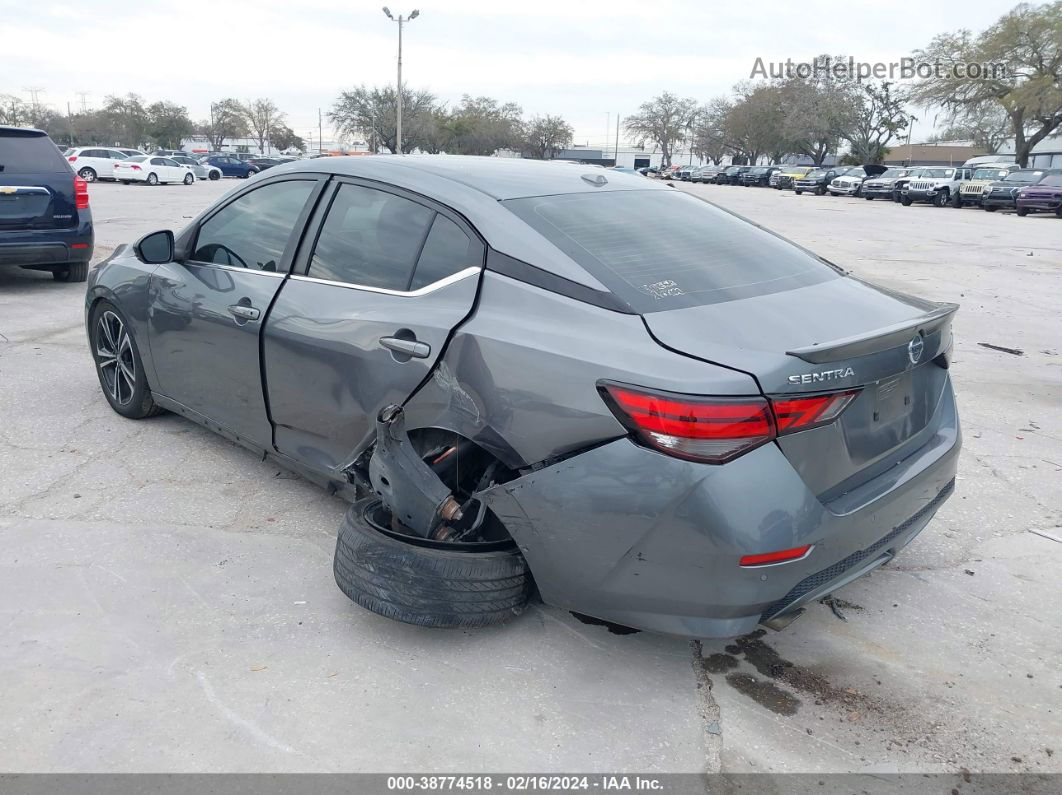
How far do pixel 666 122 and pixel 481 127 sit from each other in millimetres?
27830

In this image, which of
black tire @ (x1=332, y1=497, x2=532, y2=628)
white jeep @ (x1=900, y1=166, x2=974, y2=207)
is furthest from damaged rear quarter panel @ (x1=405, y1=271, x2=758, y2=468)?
white jeep @ (x1=900, y1=166, x2=974, y2=207)

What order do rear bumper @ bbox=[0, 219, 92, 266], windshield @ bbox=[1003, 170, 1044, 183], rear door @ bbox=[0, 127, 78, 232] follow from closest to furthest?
rear door @ bbox=[0, 127, 78, 232] < rear bumper @ bbox=[0, 219, 92, 266] < windshield @ bbox=[1003, 170, 1044, 183]

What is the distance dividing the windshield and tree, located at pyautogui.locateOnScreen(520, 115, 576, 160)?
55718mm

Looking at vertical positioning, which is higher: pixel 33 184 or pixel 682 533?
pixel 33 184

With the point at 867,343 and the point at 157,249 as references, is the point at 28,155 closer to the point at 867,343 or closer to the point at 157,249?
the point at 157,249

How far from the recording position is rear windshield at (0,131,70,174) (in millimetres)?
8711

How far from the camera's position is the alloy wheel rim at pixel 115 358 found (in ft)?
16.2

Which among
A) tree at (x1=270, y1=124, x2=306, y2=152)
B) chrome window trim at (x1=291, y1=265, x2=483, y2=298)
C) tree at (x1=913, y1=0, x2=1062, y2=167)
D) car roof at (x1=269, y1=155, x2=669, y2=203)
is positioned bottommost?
chrome window trim at (x1=291, y1=265, x2=483, y2=298)

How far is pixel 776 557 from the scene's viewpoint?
2475 mm

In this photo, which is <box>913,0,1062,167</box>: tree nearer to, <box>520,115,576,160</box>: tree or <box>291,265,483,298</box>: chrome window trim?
<box>520,115,576,160</box>: tree

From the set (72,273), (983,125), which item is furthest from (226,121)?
(72,273)

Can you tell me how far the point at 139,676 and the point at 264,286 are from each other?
5.55 feet

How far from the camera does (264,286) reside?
377cm

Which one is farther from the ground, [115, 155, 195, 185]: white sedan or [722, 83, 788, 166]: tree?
[722, 83, 788, 166]: tree
